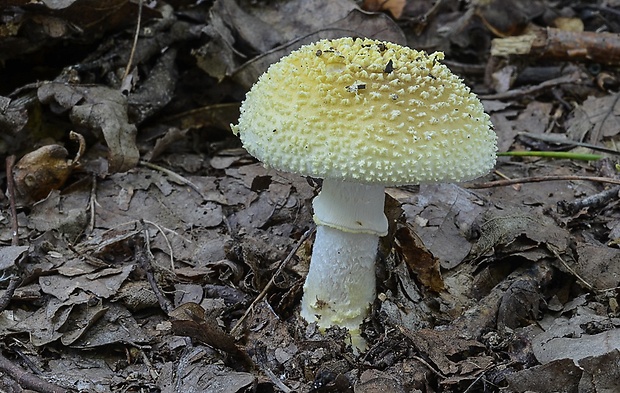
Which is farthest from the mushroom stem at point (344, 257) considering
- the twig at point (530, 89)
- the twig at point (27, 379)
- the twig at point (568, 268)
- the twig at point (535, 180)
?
the twig at point (530, 89)

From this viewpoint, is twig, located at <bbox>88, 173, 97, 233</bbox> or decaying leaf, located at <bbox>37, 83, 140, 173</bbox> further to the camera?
decaying leaf, located at <bbox>37, 83, 140, 173</bbox>

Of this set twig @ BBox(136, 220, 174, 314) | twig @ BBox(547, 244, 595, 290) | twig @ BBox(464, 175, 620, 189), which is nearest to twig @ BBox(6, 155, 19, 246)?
twig @ BBox(136, 220, 174, 314)

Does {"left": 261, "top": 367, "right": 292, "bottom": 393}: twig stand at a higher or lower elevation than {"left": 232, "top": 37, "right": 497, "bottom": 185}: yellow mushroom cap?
lower

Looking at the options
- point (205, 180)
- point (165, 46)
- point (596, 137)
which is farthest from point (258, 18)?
point (596, 137)

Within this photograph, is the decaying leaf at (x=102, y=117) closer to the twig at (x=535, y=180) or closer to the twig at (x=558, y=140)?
the twig at (x=535, y=180)

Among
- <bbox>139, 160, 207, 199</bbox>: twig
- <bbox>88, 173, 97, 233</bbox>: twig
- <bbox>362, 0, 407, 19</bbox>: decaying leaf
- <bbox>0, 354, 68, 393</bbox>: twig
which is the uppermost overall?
<bbox>362, 0, 407, 19</bbox>: decaying leaf

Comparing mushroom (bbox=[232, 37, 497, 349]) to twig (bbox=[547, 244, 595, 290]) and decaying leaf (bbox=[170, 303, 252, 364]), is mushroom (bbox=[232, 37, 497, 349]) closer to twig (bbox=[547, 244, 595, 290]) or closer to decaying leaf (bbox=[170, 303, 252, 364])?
decaying leaf (bbox=[170, 303, 252, 364])

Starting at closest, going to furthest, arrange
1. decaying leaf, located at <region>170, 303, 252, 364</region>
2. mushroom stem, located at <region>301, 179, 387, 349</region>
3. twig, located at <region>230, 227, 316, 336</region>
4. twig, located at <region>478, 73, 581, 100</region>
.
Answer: decaying leaf, located at <region>170, 303, 252, 364</region>
mushroom stem, located at <region>301, 179, 387, 349</region>
twig, located at <region>230, 227, 316, 336</region>
twig, located at <region>478, 73, 581, 100</region>

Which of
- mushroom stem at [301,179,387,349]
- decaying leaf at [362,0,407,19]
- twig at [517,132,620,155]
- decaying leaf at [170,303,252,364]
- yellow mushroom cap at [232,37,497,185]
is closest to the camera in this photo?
yellow mushroom cap at [232,37,497,185]
